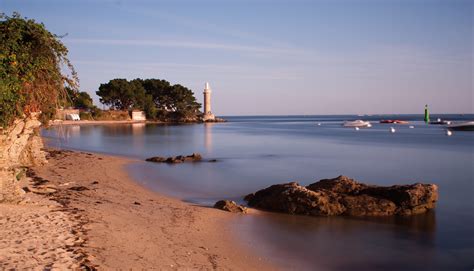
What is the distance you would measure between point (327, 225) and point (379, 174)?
9.71 m

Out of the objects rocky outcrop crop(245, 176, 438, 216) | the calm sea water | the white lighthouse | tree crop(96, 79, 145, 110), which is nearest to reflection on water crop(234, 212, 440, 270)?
the calm sea water

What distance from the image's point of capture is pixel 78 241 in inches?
249

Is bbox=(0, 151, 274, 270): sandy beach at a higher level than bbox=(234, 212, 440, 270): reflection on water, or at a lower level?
higher

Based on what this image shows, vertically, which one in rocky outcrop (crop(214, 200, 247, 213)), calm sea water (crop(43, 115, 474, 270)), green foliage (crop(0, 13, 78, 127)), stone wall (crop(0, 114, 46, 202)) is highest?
green foliage (crop(0, 13, 78, 127))

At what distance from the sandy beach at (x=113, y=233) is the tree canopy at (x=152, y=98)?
2753 inches

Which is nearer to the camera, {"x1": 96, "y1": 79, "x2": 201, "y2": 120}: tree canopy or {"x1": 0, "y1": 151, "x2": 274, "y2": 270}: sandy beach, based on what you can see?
{"x1": 0, "y1": 151, "x2": 274, "y2": 270}: sandy beach

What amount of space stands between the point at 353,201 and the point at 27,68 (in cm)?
766

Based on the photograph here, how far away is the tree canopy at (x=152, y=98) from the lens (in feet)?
258

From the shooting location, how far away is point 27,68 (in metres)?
8.41

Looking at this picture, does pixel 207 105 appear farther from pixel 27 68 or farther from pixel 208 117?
pixel 27 68

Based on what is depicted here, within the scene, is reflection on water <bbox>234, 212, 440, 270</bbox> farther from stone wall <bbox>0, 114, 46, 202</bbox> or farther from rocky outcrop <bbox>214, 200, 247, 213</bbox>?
stone wall <bbox>0, 114, 46, 202</bbox>

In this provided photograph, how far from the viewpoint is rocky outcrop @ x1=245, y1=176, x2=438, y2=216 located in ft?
32.1

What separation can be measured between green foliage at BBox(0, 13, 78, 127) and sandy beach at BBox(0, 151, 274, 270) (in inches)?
80.6

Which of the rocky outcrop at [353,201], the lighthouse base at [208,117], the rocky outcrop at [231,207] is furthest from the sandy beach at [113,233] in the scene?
the lighthouse base at [208,117]
